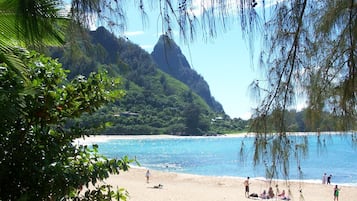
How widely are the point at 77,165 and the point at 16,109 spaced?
1.95ft

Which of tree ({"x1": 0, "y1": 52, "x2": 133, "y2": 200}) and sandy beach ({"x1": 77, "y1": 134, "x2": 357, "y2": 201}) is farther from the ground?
tree ({"x1": 0, "y1": 52, "x2": 133, "y2": 200})

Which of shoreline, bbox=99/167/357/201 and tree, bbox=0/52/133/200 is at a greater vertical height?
tree, bbox=0/52/133/200

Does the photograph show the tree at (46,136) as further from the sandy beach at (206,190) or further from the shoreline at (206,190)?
the shoreline at (206,190)

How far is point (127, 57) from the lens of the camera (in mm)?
1551

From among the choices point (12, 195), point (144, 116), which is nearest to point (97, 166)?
point (12, 195)

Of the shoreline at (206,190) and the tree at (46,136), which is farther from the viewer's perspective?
the shoreline at (206,190)

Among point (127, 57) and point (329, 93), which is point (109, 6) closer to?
point (127, 57)

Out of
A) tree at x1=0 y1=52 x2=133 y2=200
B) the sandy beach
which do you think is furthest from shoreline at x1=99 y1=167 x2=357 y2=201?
tree at x1=0 y1=52 x2=133 y2=200

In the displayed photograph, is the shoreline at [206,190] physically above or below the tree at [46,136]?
below

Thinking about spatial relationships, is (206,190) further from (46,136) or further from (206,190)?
(46,136)

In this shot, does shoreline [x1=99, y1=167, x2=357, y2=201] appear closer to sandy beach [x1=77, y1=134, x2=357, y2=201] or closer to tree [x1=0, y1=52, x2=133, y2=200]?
sandy beach [x1=77, y1=134, x2=357, y2=201]

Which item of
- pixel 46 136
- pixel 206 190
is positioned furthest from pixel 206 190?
pixel 46 136

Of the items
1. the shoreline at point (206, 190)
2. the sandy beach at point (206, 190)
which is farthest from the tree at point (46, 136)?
the shoreline at point (206, 190)

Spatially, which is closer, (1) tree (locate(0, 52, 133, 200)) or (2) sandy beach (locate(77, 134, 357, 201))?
(1) tree (locate(0, 52, 133, 200))
